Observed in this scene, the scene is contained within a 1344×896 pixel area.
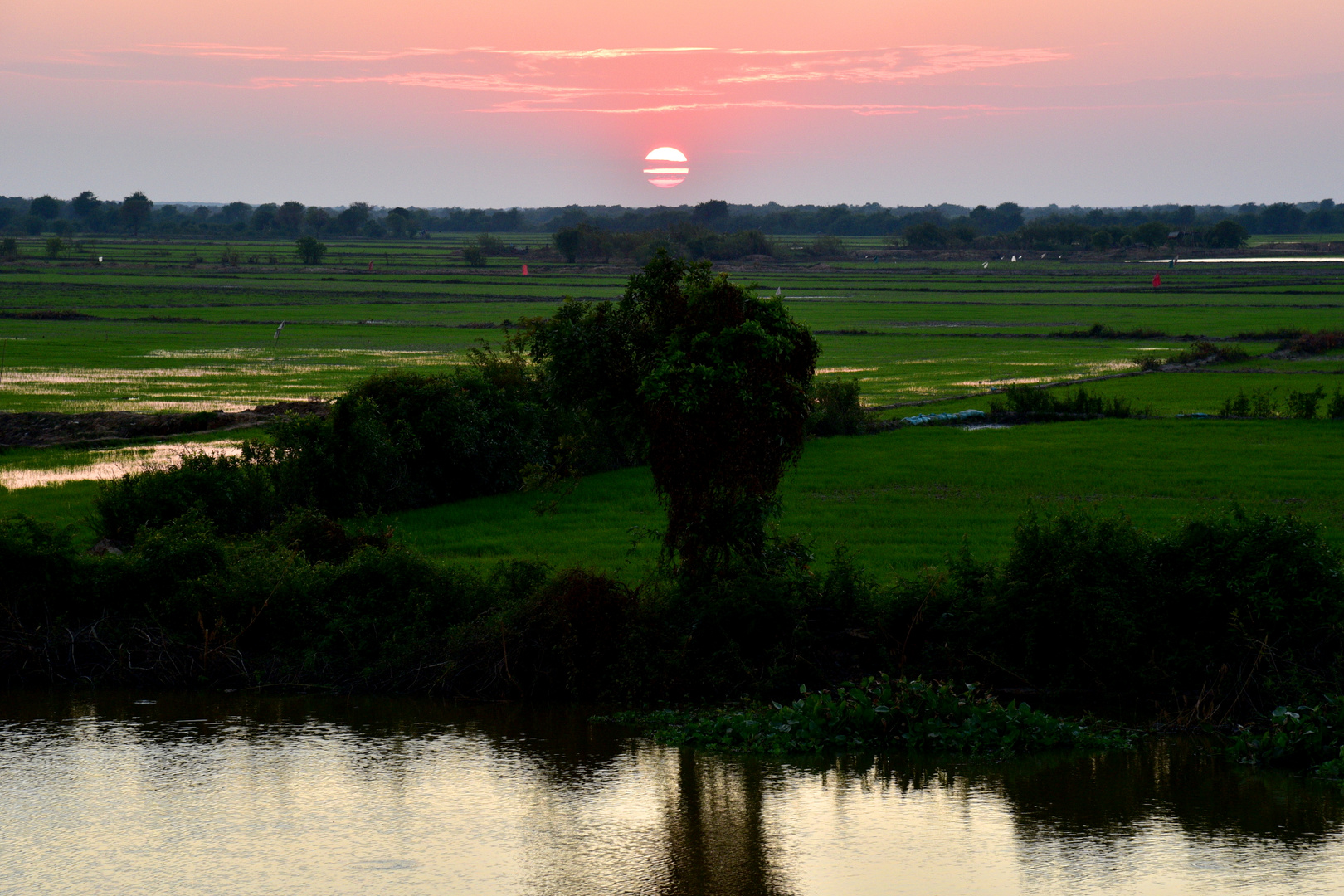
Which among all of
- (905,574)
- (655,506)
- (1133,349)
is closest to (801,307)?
(1133,349)

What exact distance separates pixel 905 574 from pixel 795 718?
5819 mm

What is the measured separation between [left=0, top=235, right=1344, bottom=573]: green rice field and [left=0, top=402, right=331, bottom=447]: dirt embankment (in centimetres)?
214

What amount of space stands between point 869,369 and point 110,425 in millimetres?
31708

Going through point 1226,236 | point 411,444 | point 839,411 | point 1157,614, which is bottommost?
point 1157,614

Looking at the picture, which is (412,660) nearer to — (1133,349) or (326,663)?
(326,663)

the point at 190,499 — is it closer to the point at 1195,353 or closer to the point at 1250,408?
the point at 1250,408

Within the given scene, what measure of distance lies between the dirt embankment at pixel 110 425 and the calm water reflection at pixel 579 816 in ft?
74.7

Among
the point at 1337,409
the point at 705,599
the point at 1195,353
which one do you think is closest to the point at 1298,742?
the point at 705,599

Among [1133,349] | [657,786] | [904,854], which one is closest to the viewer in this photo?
[904,854]

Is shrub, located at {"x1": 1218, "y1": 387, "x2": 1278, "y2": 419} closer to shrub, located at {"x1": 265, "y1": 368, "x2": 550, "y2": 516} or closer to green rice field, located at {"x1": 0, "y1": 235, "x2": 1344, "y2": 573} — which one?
green rice field, located at {"x1": 0, "y1": 235, "x2": 1344, "y2": 573}

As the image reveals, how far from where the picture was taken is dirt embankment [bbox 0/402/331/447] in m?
34.7

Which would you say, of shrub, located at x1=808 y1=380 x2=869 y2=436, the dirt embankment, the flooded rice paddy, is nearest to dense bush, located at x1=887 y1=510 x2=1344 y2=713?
the flooded rice paddy

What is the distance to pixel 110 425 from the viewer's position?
36219 millimetres

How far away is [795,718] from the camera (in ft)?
41.7
